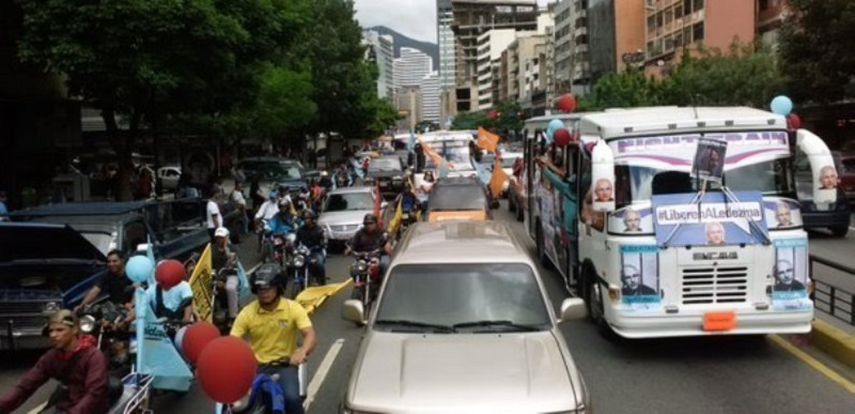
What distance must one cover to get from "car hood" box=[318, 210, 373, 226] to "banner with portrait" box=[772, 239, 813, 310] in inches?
460

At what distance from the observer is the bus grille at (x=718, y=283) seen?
901 cm

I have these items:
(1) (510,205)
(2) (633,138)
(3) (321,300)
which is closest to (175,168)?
(1) (510,205)

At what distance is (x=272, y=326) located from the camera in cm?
648

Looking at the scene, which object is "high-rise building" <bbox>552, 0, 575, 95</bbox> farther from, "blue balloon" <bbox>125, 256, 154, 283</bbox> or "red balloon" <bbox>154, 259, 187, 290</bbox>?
"blue balloon" <bbox>125, 256, 154, 283</bbox>

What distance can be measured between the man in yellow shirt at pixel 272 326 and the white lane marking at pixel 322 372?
1.39 meters

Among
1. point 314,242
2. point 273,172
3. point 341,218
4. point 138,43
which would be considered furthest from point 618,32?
point 314,242

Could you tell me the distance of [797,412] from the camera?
24.8ft

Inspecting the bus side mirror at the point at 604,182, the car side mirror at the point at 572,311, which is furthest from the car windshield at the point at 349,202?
the car side mirror at the point at 572,311

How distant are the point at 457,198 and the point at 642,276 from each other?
10.3m

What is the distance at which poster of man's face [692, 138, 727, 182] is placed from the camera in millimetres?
9305

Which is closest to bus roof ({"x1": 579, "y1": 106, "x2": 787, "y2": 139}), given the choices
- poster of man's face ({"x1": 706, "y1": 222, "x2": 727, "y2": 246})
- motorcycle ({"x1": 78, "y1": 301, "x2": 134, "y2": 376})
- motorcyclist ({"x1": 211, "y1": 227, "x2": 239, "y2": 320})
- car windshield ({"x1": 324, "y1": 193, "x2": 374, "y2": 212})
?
poster of man's face ({"x1": 706, "y1": 222, "x2": 727, "y2": 246})

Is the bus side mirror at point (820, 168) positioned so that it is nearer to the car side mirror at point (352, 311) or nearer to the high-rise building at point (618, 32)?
the car side mirror at point (352, 311)

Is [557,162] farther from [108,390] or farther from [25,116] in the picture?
[25,116]

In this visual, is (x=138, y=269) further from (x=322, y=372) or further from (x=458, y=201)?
(x=458, y=201)
